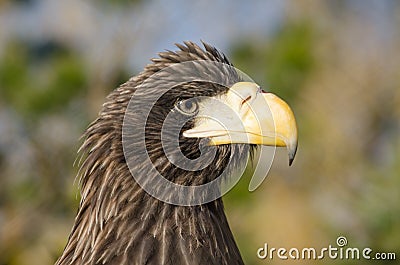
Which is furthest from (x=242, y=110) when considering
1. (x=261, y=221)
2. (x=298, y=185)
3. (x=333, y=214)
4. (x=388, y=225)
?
(x=298, y=185)

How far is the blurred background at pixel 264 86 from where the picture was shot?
659cm

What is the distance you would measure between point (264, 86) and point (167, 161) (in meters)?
4.83

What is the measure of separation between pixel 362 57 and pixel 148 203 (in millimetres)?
10708

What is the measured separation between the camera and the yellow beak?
3283 millimetres

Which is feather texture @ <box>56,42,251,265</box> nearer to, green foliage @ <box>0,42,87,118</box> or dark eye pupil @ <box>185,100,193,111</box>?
dark eye pupil @ <box>185,100,193,111</box>

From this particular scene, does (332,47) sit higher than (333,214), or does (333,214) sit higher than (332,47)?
Result: (332,47)

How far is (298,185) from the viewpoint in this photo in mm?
10914

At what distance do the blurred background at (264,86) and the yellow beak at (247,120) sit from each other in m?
1.32

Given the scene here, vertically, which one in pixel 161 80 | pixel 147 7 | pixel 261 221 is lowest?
pixel 161 80

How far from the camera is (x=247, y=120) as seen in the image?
3.36 m

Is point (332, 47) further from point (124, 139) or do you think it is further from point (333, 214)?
point (124, 139)

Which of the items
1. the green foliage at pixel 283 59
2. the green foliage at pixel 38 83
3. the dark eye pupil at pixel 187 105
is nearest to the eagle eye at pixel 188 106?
the dark eye pupil at pixel 187 105

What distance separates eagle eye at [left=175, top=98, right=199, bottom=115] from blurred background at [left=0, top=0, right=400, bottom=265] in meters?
1.28

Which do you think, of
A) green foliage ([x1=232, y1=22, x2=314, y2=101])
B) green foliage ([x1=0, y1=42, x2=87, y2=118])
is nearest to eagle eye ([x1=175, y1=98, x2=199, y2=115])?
green foliage ([x1=0, y1=42, x2=87, y2=118])
